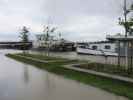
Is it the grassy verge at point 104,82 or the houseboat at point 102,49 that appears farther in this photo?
the houseboat at point 102,49

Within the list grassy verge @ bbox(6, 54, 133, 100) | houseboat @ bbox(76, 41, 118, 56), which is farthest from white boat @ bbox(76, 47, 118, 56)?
grassy verge @ bbox(6, 54, 133, 100)

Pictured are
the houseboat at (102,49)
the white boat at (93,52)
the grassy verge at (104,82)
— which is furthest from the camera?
the houseboat at (102,49)

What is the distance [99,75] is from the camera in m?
11.8

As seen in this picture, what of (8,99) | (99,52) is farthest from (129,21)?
(99,52)

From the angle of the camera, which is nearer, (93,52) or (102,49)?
(102,49)

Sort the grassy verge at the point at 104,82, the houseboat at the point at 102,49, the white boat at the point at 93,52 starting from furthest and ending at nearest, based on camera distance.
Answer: the houseboat at the point at 102,49 → the white boat at the point at 93,52 → the grassy verge at the point at 104,82

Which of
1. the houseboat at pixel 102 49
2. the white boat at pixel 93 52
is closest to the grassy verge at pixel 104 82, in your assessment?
the white boat at pixel 93 52

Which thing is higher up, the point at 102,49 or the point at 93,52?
the point at 102,49

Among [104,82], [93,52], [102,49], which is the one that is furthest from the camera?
[93,52]

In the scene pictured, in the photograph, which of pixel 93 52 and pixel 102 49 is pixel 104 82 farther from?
pixel 93 52

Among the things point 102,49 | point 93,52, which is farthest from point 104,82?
point 93,52

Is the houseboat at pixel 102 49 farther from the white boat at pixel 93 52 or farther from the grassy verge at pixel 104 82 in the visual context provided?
the grassy verge at pixel 104 82

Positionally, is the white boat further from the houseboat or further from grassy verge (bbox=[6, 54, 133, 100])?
grassy verge (bbox=[6, 54, 133, 100])

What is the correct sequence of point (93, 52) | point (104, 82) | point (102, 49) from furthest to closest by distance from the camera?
point (93, 52) < point (102, 49) < point (104, 82)
